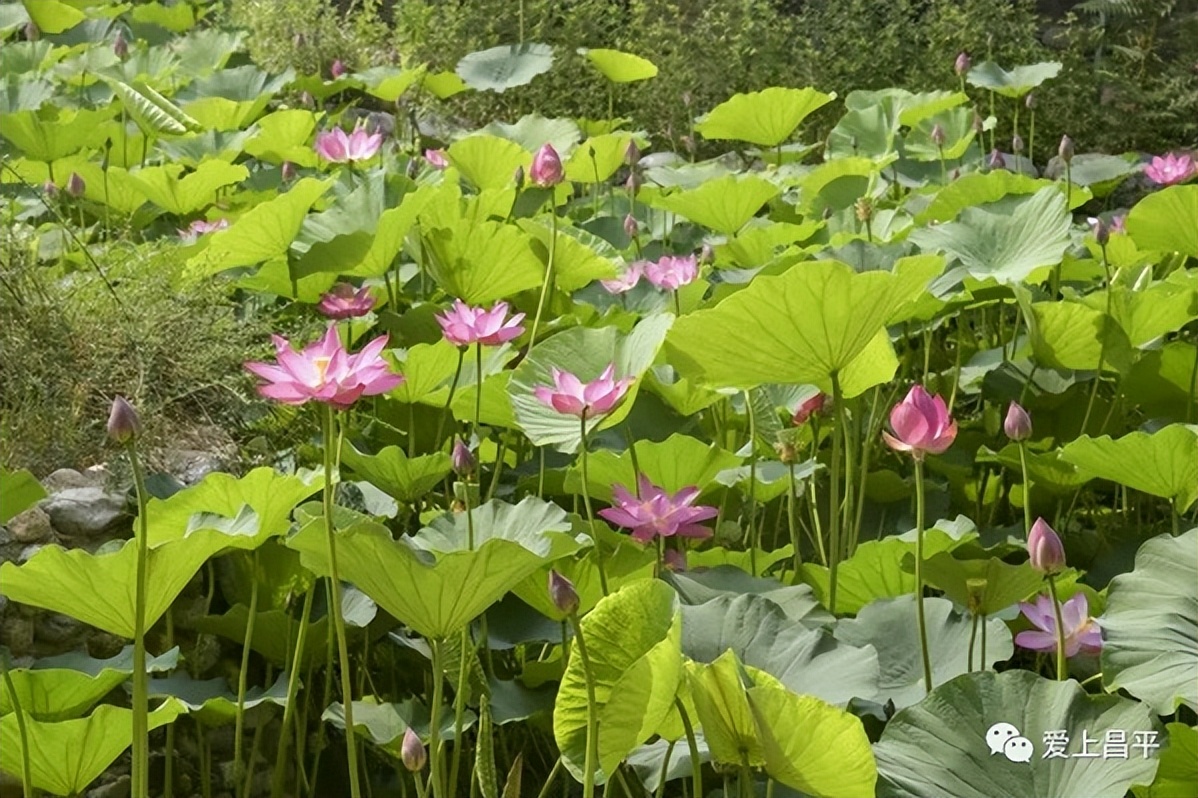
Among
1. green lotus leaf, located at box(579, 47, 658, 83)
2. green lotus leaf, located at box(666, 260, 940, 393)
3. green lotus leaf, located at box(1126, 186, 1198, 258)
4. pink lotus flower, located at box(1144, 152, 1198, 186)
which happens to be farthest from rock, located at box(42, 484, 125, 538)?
green lotus leaf, located at box(579, 47, 658, 83)

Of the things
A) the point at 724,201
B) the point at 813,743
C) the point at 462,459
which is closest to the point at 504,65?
the point at 724,201

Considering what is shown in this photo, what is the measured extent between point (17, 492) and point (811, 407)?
76 centimetres

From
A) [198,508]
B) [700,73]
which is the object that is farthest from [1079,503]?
[700,73]

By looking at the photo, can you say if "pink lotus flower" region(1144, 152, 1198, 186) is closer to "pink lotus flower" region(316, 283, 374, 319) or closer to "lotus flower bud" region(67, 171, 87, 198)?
"pink lotus flower" region(316, 283, 374, 319)

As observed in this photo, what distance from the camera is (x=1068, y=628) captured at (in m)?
1.27

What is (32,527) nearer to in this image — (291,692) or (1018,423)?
(291,692)

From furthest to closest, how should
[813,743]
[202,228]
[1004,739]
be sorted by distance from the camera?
[202,228] → [1004,739] → [813,743]

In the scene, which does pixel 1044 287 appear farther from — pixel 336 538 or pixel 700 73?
pixel 700 73

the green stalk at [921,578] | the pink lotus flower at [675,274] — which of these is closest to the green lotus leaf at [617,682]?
the green stalk at [921,578]

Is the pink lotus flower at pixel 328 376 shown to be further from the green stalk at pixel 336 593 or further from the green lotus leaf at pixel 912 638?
the green lotus leaf at pixel 912 638

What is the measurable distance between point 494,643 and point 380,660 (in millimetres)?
281

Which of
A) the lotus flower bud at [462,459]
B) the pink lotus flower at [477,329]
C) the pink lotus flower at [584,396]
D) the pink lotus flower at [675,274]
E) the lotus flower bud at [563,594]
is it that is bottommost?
the pink lotus flower at [675,274]

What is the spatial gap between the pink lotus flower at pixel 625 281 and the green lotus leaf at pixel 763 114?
68 centimetres

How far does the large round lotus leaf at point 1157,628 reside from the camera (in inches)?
40.6
